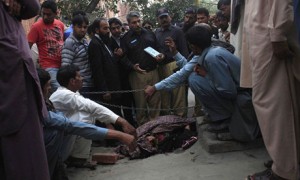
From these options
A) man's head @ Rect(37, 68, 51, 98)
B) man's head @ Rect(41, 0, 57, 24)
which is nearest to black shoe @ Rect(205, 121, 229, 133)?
man's head @ Rect(37, 68, 51, 98)

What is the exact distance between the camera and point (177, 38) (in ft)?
19.7

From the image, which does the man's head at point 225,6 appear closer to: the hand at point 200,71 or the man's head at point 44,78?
the hand at point 200,71

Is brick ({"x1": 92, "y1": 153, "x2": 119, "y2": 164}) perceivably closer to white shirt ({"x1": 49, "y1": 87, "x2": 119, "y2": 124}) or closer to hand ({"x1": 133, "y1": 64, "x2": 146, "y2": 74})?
white shirt ({"x1": 49, "y1": 87, "x2": 119, "y2": 124})

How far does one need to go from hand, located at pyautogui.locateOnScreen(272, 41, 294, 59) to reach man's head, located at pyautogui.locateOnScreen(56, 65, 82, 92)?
229cm

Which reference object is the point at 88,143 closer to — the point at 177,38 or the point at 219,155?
the point at 219,155

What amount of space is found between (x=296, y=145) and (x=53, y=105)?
2461 mm

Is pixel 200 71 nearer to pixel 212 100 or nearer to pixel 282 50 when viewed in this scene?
pixel 212 100

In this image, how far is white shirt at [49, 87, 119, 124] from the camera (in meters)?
3.75

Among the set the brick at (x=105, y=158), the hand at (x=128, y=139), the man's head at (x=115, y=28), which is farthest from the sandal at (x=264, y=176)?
the man's head at (x=115, y=28)

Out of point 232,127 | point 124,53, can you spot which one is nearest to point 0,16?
point 232,127

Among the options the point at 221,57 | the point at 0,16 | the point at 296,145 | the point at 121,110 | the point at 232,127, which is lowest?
the point at 121,110

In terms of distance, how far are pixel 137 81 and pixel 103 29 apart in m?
0.96

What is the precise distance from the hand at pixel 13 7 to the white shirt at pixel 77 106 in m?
1.63

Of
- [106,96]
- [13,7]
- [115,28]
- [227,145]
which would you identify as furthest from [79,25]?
[13,7]
